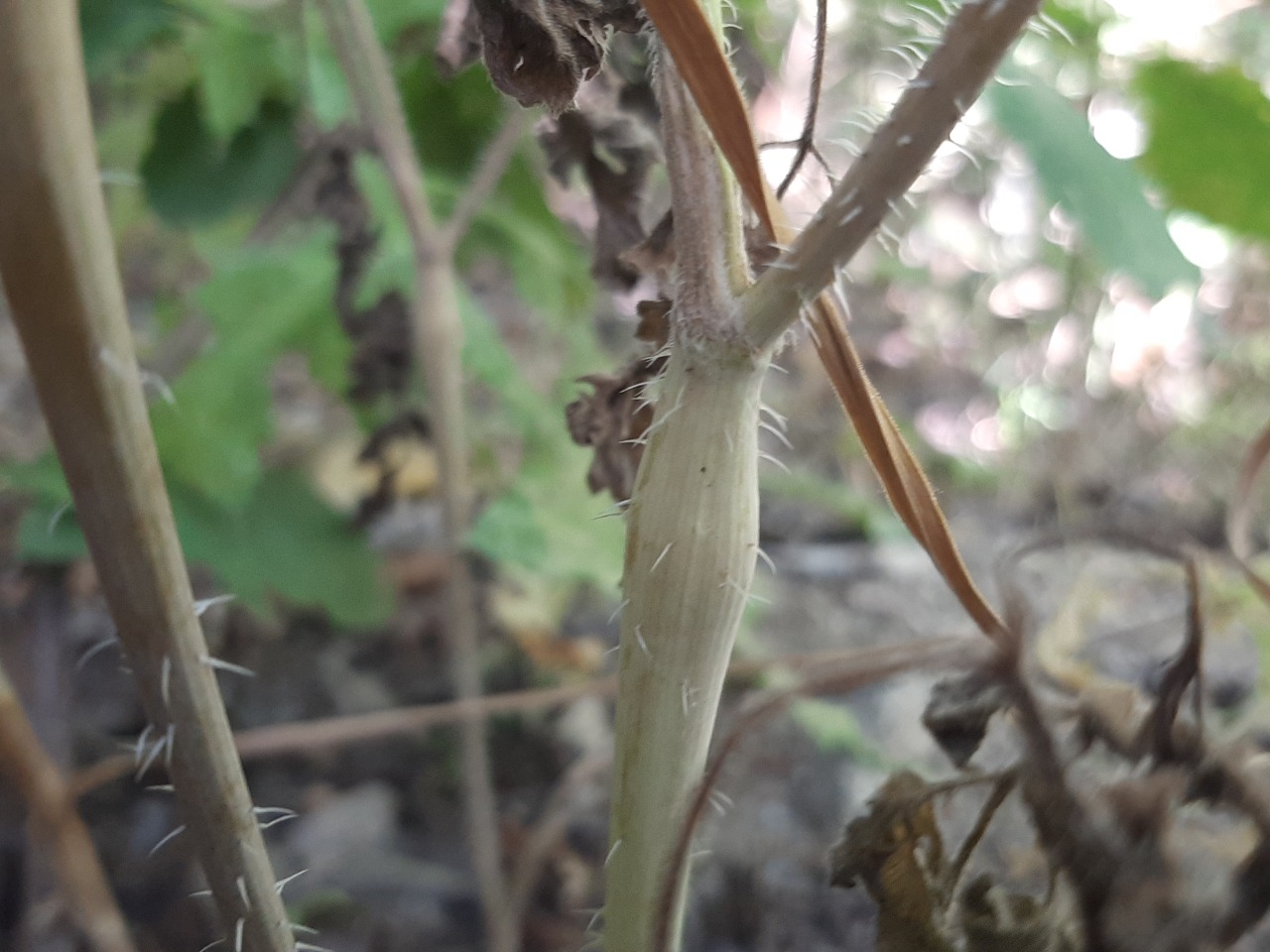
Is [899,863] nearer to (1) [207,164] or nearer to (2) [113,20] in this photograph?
(2) [113,20]

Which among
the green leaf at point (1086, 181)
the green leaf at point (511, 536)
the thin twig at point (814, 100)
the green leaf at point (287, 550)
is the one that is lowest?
the green leaf at point (287, 550)

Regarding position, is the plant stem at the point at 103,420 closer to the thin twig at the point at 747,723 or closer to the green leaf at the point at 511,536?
the thin twig at the point at 747,723

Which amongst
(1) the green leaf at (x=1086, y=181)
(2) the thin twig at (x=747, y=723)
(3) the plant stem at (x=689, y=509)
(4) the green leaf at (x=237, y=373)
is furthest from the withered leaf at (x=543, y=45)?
(4) the green leaf at (x=237, y=373)

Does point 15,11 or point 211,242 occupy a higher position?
point 15,11

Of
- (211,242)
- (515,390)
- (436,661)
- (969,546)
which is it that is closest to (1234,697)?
(969,546)

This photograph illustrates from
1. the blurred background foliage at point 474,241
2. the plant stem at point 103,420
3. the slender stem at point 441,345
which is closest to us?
the plant stem at point 103,420

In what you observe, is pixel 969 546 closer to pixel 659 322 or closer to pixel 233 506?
pixel 233 506
